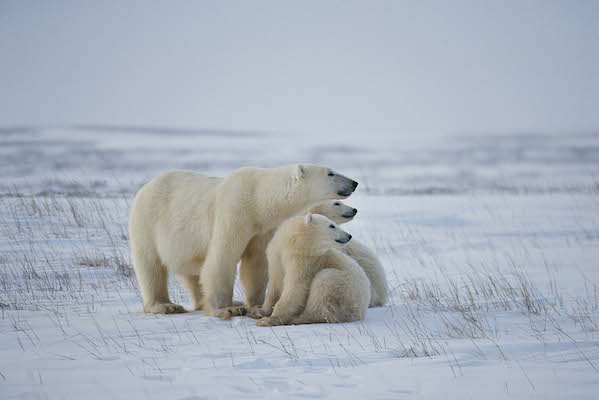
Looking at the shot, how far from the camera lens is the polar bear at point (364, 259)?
20.4ft

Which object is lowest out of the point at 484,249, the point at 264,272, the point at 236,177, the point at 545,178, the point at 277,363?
the point at 545,178

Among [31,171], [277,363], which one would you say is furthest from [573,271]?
[31,171]

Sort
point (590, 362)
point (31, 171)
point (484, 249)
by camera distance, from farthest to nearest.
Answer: point (31, 171)
point (484, 249)
point (590, 362)

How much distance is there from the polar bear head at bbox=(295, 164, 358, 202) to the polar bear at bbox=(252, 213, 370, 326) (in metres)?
0.33

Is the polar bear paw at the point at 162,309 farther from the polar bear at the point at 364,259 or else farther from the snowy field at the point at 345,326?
the polar bear at the point at 364,259

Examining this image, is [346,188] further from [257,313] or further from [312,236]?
[257,313]

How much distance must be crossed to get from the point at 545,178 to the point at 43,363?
23.5 metres

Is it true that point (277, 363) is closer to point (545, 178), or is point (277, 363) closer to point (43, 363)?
point (43, 363)

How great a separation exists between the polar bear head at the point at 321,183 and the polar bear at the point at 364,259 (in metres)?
0.21

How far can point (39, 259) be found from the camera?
Answer: 7152mm

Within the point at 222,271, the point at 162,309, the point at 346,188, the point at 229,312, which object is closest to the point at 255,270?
the point at 222,271

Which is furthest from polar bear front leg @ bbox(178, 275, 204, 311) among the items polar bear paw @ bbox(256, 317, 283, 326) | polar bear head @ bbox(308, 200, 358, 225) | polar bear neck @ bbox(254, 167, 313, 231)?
polar bear paw @ bbox(256, 317, 283, 326)

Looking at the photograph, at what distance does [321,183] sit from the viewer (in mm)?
6020

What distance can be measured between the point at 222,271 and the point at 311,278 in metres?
0.79
